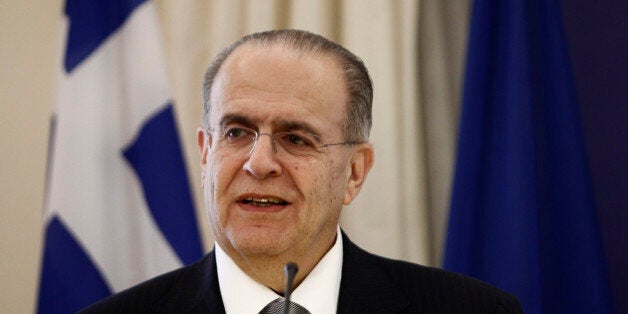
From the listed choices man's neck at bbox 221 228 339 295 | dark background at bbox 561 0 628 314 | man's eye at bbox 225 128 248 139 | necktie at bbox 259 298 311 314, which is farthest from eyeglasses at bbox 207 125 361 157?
dark background at bbox 561 0 628 314

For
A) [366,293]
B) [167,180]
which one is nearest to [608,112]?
[366,293]

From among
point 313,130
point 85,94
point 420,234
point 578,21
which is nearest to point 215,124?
point 313,130

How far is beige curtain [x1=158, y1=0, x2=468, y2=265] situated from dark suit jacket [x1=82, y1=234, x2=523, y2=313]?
113 cm

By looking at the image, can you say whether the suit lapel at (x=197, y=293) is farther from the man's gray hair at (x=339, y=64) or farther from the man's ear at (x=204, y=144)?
the man's gray hair at (x=339, y=64)

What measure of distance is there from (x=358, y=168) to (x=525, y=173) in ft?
3.31

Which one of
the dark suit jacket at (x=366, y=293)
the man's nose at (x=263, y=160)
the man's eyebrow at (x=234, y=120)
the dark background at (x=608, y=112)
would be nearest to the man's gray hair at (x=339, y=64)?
the man's eyebrow at (x=234, y=120)

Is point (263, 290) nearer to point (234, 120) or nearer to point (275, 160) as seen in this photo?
point (275, 160)

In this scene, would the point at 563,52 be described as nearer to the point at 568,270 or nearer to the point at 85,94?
the point at 568,270

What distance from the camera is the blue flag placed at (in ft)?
10.2

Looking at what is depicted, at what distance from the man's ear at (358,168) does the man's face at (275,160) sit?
79 mm

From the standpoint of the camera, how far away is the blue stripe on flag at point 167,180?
10.7 feet

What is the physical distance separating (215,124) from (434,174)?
165cm

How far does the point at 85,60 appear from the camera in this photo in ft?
10.8

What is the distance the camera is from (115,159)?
3.28 m
